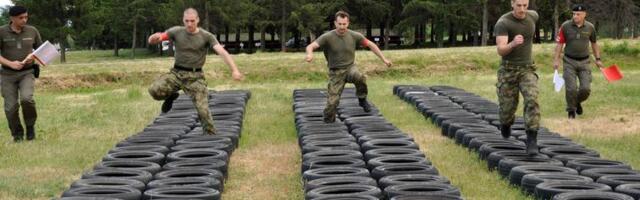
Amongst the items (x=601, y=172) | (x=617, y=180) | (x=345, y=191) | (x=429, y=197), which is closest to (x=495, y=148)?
(x=601, y=172)

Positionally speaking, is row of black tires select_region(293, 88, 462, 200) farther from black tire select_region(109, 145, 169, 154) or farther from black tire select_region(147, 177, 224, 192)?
black tire select_region(109, 145, 169, 154)

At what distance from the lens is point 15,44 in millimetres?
12570

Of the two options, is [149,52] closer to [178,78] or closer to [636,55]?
[636,55]

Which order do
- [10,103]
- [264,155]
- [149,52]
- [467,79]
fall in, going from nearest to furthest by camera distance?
[264,155] → [10,103] → [467,79] → [149,52]

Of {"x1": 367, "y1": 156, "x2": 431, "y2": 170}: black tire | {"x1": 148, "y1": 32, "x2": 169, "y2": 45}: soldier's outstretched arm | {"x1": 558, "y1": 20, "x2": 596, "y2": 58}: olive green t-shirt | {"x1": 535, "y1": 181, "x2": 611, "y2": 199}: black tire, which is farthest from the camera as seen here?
{"x1": 558, "y1": 20, "x2": 596, "y2": 58}: olive green t-shirt

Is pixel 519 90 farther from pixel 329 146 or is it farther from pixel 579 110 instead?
pixel 579 110

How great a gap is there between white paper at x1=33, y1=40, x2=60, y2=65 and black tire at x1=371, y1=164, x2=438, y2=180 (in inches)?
236

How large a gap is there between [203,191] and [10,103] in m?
6.09

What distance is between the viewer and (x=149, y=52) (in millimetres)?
79375

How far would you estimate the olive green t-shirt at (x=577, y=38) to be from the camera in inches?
605

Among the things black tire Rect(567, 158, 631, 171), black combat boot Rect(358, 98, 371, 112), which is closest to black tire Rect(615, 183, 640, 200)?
black tire Rect(567, 158, 631, 171)

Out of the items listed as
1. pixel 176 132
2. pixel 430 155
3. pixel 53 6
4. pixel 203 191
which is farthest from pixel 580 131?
pixel 53 6

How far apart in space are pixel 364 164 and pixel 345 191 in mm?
1584

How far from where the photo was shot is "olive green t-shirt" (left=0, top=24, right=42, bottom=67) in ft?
41.2
